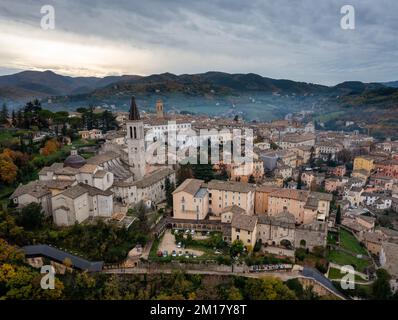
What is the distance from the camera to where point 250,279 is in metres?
23.2

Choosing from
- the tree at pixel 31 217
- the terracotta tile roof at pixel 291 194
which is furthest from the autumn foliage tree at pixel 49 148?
the terracotta tile roof at pixel 291 194

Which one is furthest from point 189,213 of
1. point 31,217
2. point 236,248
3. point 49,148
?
point 49,148

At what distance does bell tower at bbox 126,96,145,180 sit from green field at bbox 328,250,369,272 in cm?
2211

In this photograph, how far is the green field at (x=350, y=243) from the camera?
103 feet

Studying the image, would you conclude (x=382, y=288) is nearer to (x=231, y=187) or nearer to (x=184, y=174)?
(x=231, y=187)

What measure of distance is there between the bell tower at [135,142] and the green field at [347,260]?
22.1 m

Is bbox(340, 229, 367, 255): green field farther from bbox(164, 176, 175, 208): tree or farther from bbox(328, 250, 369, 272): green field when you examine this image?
bbox(164, 176, 175, 208): tree

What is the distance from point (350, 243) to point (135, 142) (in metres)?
25.8

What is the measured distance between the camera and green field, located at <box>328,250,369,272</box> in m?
28.2

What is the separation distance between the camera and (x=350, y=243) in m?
32.7

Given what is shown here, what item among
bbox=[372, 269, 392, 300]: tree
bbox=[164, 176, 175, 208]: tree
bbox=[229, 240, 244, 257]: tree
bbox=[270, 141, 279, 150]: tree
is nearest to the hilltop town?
bbox=[229, 240, 244, 257]: tree
